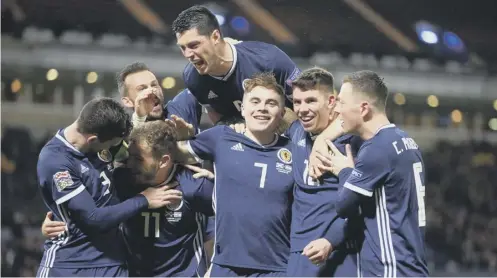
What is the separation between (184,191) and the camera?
5141mm

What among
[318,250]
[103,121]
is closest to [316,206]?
[318,250]

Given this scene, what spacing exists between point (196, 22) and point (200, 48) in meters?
0.16

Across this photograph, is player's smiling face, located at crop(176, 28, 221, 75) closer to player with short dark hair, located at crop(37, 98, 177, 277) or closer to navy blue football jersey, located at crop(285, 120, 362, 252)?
player with short dark hair, located at crop(37, 98, 177, 277)

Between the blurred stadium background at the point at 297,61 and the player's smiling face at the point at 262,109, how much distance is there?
567 cm

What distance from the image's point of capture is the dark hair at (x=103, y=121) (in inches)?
191

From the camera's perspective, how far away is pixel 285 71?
5289 mm

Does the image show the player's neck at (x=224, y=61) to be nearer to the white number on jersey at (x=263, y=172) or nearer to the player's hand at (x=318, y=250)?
the white number on jersey at (x=263, y=172)

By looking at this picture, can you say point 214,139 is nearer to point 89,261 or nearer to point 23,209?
point 89,261

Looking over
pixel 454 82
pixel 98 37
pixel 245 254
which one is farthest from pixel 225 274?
pixel 454 82

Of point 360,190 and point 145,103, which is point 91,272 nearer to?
point 145,103

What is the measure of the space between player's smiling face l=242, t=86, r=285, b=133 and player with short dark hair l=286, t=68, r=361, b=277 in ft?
0.37

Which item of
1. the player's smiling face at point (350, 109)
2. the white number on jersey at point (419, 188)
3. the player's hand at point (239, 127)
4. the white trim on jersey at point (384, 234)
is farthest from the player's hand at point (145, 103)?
the white number on jersey at point (419, 188)

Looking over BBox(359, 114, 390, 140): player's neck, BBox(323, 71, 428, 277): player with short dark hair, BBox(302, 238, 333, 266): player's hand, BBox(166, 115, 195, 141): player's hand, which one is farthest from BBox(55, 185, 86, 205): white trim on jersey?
BBox(359, 114, 390, 140): player's neck

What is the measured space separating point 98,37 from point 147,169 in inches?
315
